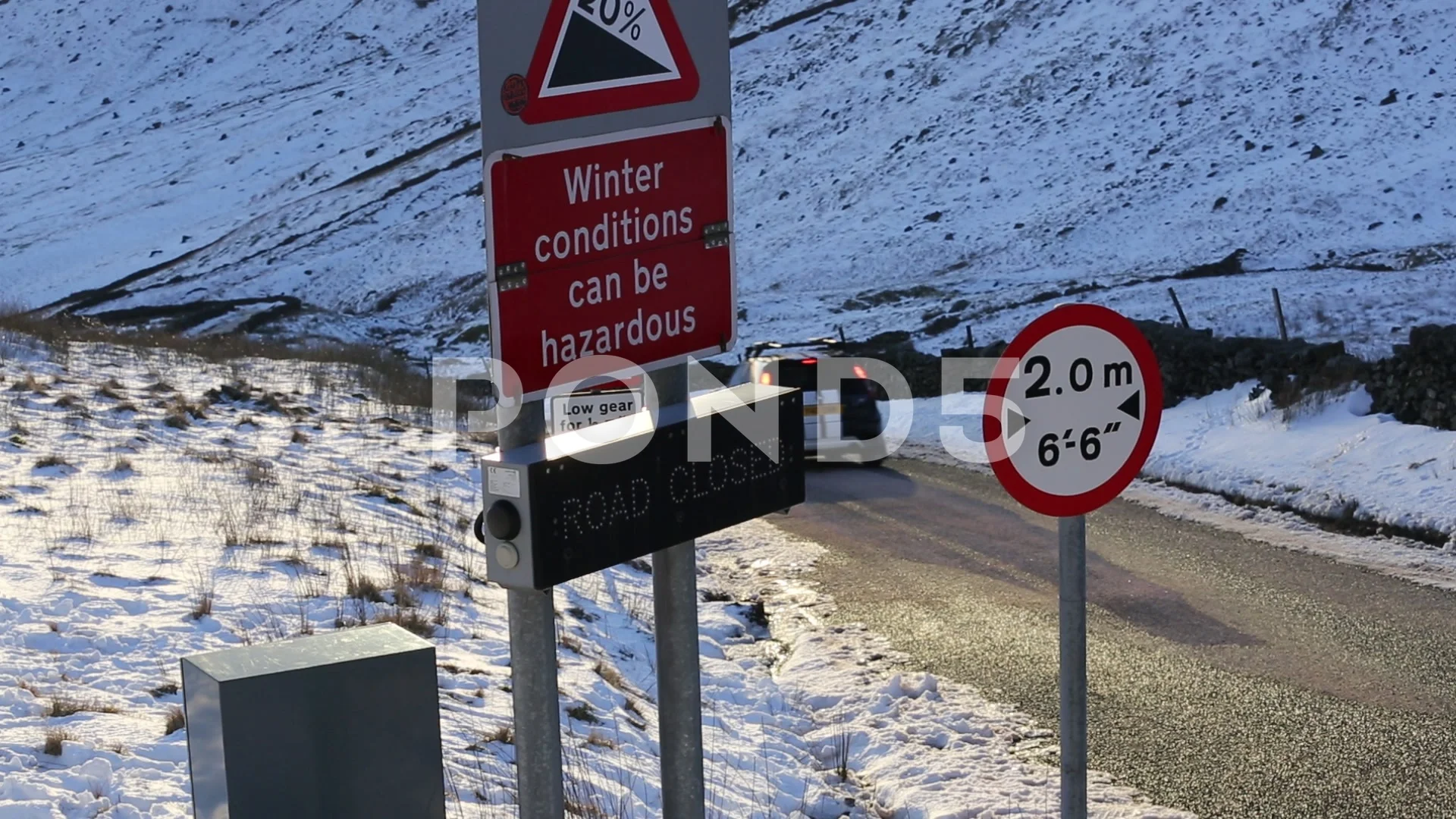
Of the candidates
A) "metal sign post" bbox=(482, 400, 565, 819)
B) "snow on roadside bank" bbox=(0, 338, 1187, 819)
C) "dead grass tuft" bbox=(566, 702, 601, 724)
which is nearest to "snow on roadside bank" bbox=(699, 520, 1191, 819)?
"snow on roadside bank" bbox=(0, 338, 1187, 819)

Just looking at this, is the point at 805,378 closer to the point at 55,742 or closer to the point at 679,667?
the point at 55,742

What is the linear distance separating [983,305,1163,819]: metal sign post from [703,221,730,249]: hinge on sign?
1.08m

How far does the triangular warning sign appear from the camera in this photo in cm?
269

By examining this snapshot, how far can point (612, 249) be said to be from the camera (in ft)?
9.57

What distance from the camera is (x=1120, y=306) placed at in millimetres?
28047

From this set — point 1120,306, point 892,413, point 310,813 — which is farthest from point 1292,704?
point 1120,306

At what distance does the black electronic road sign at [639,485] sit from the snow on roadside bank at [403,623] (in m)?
2.22

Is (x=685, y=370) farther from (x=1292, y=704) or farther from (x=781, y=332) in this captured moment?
(x=781, y=332)

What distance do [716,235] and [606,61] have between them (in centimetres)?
51

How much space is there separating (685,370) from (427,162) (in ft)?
162

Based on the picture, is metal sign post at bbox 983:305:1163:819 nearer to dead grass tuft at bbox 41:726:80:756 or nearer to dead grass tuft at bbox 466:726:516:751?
dead grass tuft at bbox 466:726:516:751

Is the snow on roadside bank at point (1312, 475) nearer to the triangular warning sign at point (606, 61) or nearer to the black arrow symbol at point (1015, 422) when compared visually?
the black arrow symbol at point (1015, 422)

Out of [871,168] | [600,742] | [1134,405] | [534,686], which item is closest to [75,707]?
[600,742]

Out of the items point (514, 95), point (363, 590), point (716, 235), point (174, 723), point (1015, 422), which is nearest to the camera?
point (514, 95)
